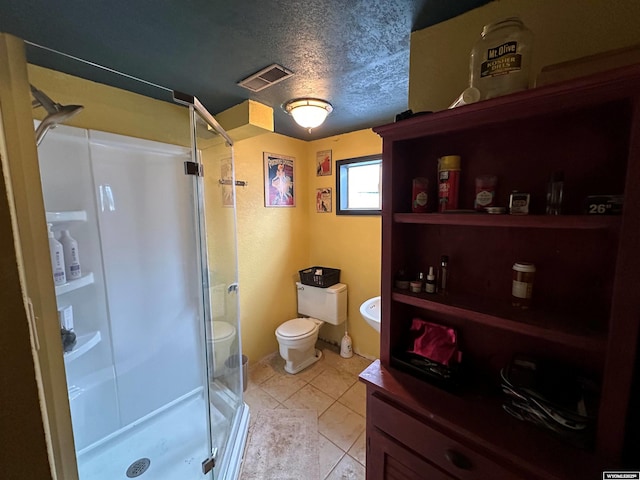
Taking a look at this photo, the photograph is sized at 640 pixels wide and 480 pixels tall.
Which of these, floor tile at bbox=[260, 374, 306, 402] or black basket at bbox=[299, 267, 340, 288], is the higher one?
black basket at bbox=[299, 267, 340, 288]

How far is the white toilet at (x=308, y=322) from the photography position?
231 centimetres

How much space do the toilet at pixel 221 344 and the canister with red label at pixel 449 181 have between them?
1.76 meters

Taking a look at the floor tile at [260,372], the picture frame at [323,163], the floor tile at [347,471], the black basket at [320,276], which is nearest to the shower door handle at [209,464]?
the floor tile at [347,471]

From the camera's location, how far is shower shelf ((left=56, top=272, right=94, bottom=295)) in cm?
126

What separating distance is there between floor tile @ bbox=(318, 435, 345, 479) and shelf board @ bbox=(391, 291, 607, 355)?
47.2 inches

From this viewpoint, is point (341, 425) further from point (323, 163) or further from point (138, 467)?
point (323, 163)

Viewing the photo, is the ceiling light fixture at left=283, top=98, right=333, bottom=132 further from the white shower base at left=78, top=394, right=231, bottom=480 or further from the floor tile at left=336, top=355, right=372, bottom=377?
the floor tile at left=336, top=355, right=372, bottom=377

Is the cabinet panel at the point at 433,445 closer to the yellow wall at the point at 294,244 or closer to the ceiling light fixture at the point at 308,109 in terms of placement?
the yellow wall at the point at 294,244

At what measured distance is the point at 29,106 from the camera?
742mm

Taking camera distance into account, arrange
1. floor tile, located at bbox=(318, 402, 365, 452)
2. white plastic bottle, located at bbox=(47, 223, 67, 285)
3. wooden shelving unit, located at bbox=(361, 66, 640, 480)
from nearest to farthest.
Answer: wooden shelving unit, located at bbox=(361, 66, 640, 480)
white plastic bottle, located at bbox=(47, 223, 67, 285)
floor tile, located at bbox=(318, 402, 365, 452)

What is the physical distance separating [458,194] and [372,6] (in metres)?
0.74

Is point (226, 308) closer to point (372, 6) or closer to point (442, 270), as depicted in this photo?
point (442, 270)

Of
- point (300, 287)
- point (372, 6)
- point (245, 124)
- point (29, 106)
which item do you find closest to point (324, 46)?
point (372, 6)

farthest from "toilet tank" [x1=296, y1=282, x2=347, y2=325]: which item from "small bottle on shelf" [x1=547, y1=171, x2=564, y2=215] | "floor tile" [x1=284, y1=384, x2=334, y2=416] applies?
"small bottle on shelf" [x1=547, y1=171, x2=564, y2=215]
